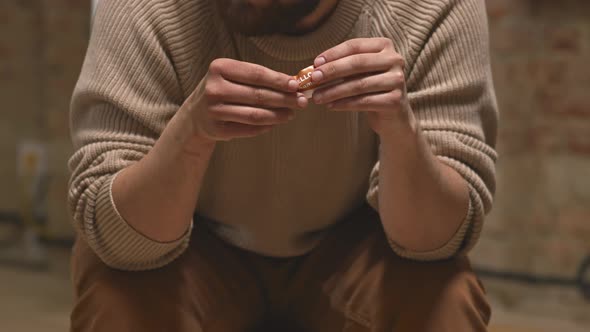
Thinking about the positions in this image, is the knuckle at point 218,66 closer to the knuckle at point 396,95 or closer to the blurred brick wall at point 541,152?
the knuckle at point 396,95

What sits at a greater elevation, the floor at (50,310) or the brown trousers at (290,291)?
the brown trousers at (290,291)

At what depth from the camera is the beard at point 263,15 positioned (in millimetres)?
1087

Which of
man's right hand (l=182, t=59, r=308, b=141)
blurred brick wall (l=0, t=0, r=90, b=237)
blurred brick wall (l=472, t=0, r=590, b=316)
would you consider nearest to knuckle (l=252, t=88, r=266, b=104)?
man's right hand (l=182, t=59, r=308, b=141)

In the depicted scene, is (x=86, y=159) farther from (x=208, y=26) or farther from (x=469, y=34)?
(x=469, y=34)

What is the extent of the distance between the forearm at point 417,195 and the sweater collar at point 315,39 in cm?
20

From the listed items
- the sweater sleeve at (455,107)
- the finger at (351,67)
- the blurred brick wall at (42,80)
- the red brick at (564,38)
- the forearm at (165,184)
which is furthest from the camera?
the blurred brick wall at (42,80)

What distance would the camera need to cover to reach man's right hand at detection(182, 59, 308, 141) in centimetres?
93

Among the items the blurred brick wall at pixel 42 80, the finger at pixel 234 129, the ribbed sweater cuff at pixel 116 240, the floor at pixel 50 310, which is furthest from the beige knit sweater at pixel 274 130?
the blurred brick wall at pixel 42 80

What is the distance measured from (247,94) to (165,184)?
205 millimetres

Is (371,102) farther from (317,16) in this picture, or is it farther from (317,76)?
(317,16)

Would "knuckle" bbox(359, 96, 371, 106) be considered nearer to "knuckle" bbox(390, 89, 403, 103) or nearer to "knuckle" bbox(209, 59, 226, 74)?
"knuckle" bbox(390, 89, 403, 103)

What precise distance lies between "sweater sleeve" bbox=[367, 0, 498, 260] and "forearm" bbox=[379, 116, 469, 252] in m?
0.02

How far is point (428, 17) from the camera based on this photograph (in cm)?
115

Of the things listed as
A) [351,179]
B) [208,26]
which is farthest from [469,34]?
[208,26]
